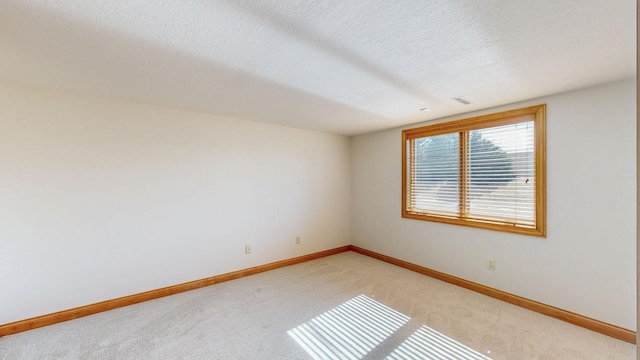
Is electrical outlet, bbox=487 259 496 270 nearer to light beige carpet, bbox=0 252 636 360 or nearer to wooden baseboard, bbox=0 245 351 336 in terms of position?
light beige carpet, bbox=0 252 636 360

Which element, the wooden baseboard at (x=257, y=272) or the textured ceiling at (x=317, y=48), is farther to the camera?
the wooden baseboard at (x=257, y=272)

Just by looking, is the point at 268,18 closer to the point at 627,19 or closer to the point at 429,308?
the point at 627,19

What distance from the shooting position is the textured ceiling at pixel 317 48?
127 cm

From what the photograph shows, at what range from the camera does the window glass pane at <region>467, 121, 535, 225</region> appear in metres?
2.72

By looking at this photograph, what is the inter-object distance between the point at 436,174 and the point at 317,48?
2.66 meters

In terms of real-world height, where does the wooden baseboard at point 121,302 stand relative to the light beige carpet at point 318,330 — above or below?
above

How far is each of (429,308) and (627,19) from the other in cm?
254

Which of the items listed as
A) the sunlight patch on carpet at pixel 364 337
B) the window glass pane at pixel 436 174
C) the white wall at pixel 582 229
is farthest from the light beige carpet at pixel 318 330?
the window glass pane at pixel 436 174

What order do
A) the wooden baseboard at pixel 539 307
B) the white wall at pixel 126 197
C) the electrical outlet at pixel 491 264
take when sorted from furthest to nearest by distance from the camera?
the electrical outlet at pixel 491 264, the white wall at pixel 126 197, the wooden baseboard at pixel 539 307

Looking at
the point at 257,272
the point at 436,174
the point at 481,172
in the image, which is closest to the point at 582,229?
the point at 481,172

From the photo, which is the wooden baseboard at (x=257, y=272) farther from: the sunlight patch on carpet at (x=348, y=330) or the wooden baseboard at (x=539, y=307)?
the sunlight patch on carpet at (x=348, y=330)

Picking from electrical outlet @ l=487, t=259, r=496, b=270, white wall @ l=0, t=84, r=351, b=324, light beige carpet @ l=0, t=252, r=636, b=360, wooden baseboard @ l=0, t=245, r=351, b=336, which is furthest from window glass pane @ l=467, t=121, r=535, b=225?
wooden baseboard @ l=0, t=245, r=351, b=336

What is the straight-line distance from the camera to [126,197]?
108 inches

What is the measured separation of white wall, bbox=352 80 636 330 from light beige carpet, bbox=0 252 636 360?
271 millimetres
